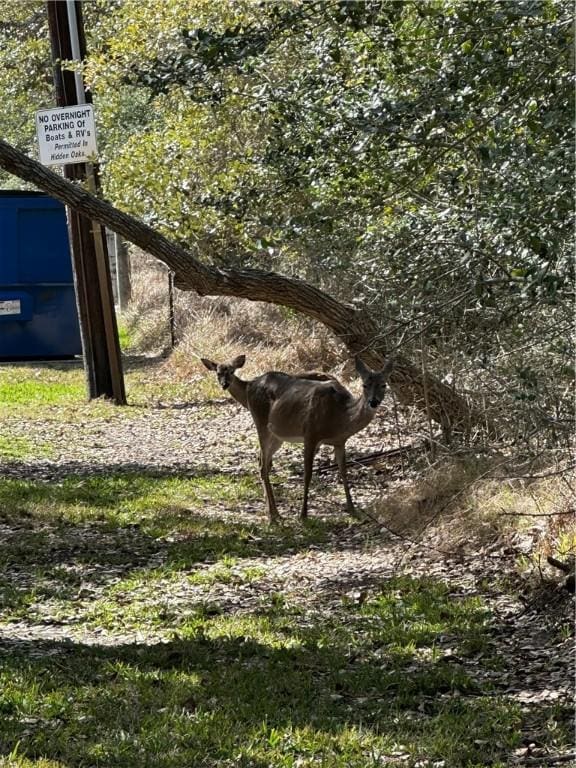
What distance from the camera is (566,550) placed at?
Result: 7.75 metres

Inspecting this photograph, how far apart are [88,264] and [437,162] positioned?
993 cm

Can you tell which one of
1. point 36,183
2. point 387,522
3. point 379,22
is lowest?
point 387,522

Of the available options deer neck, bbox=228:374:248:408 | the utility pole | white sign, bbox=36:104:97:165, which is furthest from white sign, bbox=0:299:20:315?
deer neck, bbox=228:374:248:408

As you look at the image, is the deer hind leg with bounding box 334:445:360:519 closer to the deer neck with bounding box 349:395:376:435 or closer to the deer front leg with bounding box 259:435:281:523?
the deer neck with bounding box 349:395:376:435

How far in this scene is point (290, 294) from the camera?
12.0m

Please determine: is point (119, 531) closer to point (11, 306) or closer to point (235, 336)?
point (235, 336)

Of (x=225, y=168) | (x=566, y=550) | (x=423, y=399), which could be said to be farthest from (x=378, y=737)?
(x=225, y=168)

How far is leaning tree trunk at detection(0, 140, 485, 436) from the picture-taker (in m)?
10.4

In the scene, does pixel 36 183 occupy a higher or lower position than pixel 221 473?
higher

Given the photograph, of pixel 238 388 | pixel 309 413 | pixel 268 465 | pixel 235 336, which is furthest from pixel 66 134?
pixel 309 413

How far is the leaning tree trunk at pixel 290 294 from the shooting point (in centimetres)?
1041

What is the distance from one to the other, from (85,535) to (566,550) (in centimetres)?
408

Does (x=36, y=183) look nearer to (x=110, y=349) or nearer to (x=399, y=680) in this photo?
(x=399, y=680)

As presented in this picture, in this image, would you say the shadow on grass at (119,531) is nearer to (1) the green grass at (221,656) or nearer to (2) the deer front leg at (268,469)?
(1) the green grass at (221,656)
